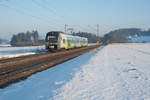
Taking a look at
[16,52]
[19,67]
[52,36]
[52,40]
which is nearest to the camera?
[19,67]

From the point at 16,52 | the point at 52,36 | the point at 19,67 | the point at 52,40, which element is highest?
the point at 52,36

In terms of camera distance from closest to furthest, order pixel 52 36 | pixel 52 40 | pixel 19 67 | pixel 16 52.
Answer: pixel 19 67
pixel 52 40
pixel 52 36
pixel 16 52

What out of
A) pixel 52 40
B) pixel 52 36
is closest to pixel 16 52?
pixel 52 40

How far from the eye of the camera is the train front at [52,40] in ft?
82.0

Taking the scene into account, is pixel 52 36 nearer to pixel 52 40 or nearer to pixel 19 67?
pixel 52 40

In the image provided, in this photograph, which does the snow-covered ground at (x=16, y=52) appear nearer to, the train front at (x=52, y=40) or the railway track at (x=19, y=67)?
the train front at (x=52, y=40)

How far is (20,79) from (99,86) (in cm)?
435

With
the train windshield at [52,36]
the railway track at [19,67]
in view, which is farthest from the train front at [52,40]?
the railway track at [19,67]

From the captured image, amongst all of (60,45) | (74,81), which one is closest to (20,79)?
(74,81)

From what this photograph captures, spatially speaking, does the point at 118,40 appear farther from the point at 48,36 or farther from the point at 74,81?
the point at 74,81

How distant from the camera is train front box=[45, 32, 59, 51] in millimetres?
25000

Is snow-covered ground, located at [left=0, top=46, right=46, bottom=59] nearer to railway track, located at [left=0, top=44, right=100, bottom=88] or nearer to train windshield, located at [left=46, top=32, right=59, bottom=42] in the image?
train windshield, located at [left=46, top=32, right=59, bottom=42]

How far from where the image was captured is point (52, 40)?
2517 cm

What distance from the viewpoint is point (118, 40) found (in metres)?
170
